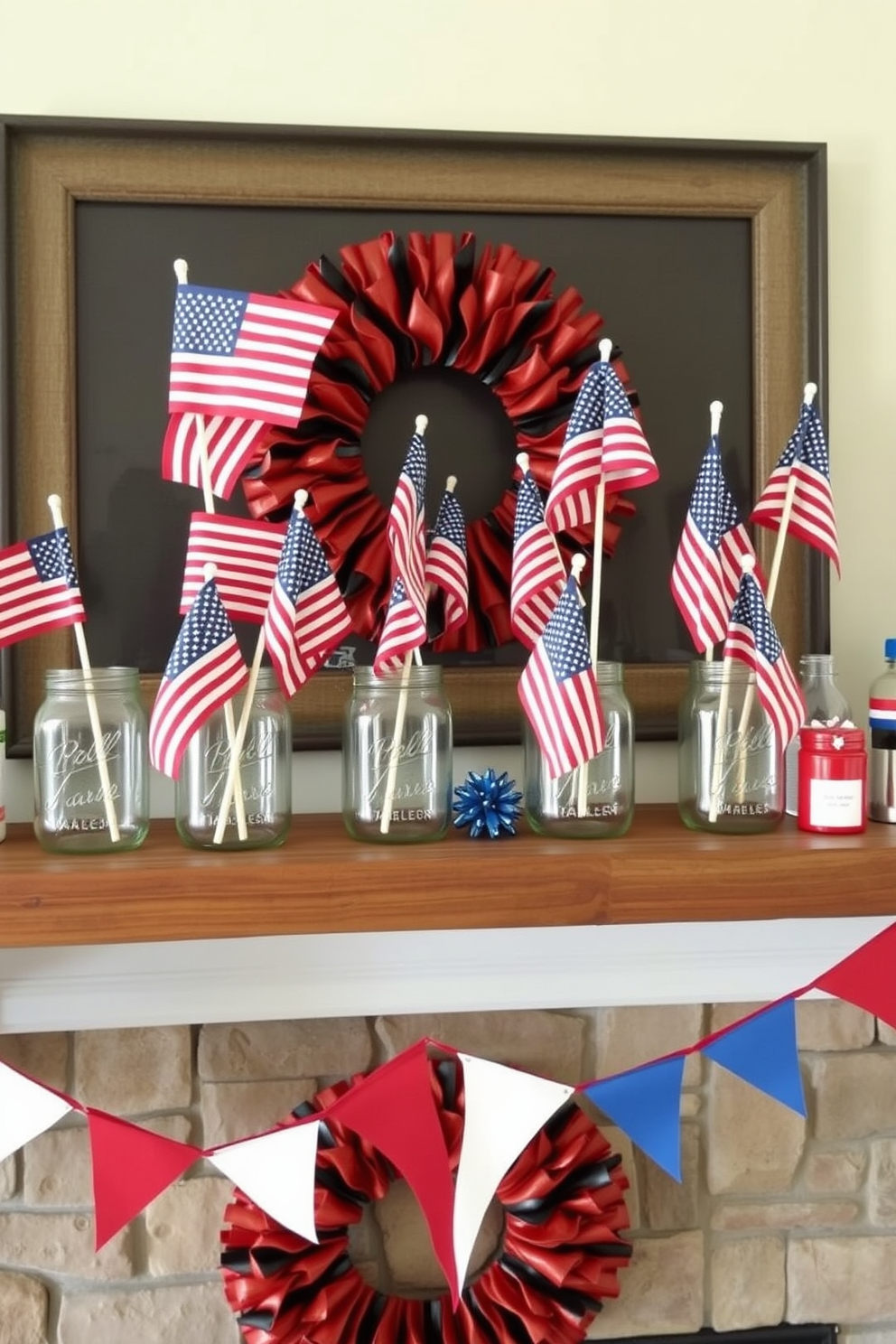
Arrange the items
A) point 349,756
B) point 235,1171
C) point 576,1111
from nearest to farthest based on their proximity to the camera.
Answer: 1. point 235,1171
2. point 349,756
3. point 576,1111

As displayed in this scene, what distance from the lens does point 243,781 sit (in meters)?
1.09

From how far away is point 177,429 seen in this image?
1051 mm

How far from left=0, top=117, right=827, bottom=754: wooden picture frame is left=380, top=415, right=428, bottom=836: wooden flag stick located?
0.13m

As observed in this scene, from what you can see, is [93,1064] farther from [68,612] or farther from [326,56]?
[326,56]

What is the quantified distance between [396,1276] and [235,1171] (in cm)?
34

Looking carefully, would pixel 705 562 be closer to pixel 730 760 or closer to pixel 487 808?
pixel 730 760

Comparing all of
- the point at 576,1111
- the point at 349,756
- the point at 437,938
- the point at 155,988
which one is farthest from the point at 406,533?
the point at 576,1111

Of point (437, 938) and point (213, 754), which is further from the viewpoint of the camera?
point (437, 938)

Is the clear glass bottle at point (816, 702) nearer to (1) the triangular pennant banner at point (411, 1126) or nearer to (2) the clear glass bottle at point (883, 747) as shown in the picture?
(2) the clear glass bottle at point (883, 747)

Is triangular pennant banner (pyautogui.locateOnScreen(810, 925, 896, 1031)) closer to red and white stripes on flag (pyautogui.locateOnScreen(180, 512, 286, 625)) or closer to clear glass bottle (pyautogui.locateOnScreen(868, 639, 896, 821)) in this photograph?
clear glass bottle (pyautogui.locateOnScreen(868, 639, 896, 821))

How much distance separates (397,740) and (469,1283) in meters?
0.62

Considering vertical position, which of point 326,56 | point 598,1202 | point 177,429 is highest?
point 326,56

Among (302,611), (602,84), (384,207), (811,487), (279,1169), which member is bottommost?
(279,1169)

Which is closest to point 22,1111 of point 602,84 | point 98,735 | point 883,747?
point 98,735
